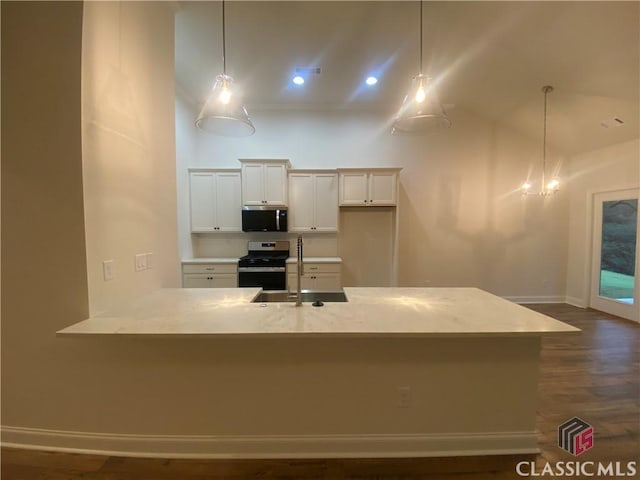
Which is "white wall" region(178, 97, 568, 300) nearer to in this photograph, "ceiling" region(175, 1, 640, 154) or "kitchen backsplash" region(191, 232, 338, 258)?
"kitchen backsplash" region(191, 232, 338, 258)

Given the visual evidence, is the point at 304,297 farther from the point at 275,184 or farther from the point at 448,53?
the point at 448,53

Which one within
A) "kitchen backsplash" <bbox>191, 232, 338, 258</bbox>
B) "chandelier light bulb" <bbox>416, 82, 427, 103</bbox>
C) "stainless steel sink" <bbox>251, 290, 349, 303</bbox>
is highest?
"chandelier light bulb" <bbox>416, 82, 427, 103</bbox>

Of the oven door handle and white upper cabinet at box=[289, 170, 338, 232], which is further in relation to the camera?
white upper cabinet at box=[289, 170, 338, 232]

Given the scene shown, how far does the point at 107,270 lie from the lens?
1769 mm

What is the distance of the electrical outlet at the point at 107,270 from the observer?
5.73 ft

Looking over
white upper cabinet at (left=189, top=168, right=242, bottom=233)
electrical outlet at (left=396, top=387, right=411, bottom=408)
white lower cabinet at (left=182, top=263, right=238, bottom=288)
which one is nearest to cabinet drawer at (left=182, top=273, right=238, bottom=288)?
white lower cabinet at (left=182, top=263, right=238, bottom=288)

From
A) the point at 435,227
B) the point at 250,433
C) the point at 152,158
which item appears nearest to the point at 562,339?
the point at 435,227

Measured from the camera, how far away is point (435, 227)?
4723 millimetres

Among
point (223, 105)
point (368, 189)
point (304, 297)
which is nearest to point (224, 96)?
point (223, 105)

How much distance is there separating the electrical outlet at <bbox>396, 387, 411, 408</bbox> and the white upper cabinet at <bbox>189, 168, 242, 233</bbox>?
3434 millimetres

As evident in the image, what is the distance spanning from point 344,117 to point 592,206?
4.50 m

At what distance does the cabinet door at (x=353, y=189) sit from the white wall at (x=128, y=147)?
252 cm

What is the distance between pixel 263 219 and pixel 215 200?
87cm

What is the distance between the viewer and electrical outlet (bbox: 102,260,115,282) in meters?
1.75
